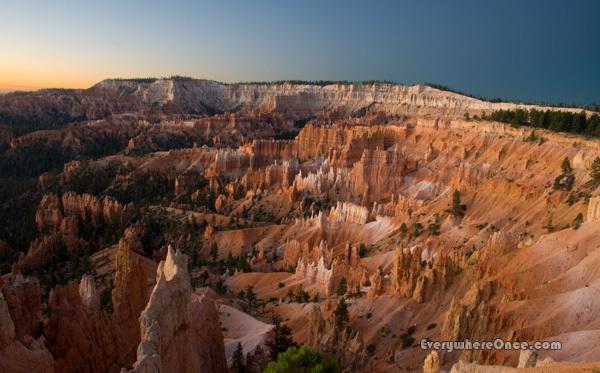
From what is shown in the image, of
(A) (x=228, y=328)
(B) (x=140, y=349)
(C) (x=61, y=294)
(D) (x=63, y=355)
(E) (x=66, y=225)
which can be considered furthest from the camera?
(E) (x=66, y=225)

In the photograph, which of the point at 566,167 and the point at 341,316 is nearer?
the point at 341,316

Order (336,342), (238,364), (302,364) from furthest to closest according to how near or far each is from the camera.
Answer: (336,342)
(238,364)
(302,364)

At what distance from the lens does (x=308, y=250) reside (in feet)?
145

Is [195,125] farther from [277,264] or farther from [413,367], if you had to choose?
[413,367]

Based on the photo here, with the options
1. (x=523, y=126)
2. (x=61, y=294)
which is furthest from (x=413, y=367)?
(x=523, y=126)

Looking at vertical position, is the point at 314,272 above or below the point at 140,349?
below

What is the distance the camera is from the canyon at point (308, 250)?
19.3 meters

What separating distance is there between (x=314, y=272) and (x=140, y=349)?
80.8 feet

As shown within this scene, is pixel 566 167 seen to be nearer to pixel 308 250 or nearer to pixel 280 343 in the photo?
pixel 308 250

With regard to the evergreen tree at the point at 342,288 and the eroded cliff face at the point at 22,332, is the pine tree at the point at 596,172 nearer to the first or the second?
the evergreen tree at the point at 342,288

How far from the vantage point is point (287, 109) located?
16025 centimetres

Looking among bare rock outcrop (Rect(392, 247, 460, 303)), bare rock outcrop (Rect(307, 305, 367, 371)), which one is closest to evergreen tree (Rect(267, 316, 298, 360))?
bare rock outcrop (Rect(307, 305, 367, 371))

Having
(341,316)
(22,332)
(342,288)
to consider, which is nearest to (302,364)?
(341,316)

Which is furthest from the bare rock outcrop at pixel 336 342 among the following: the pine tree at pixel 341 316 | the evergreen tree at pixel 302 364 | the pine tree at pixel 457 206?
the pine tree at pixel 457 206
